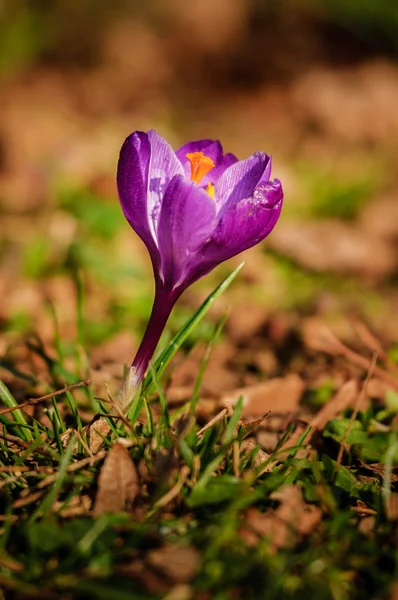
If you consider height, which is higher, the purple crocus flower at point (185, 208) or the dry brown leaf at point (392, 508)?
the purple crocus flower at point (185, 208)

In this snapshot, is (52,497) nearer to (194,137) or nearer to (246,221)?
(246,221)

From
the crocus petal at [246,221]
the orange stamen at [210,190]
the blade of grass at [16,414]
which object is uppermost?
Answer: the orange stamen at [210,190]

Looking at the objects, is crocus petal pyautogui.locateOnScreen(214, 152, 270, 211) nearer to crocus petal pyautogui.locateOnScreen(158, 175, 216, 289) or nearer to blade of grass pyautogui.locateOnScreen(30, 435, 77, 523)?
crocus petal pyautogui.locateOnScreen(158, 175, 216, 289)

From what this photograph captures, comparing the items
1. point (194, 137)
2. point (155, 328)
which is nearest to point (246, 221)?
point (155, 328)

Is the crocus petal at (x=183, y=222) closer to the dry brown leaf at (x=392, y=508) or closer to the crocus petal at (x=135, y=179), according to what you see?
the crocus petal at (x=135, y=179)

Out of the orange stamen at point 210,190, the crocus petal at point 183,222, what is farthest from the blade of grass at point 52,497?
the orange stamen at point 210,190

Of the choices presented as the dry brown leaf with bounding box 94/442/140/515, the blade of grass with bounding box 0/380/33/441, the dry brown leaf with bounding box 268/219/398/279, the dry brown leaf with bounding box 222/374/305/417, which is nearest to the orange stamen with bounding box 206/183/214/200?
the dry brown leaf with bounding box 94/442/140/515
